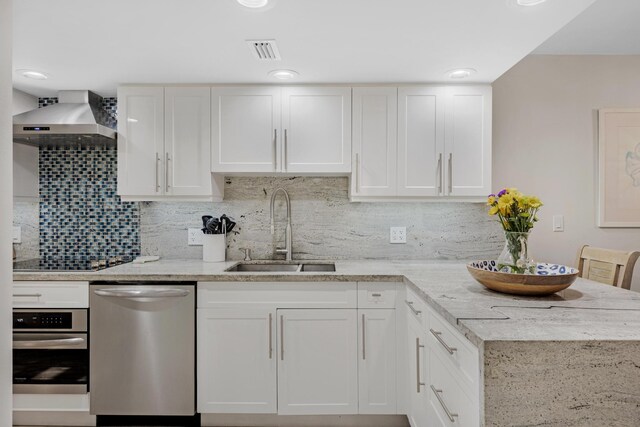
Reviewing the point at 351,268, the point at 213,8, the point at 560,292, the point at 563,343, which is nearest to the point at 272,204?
the point at 351,268

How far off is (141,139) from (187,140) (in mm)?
317

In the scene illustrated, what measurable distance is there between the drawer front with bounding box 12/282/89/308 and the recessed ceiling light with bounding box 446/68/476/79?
257 centimetres

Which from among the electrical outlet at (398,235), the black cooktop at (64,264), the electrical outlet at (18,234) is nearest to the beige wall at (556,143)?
the electrical outlet at (398,235)

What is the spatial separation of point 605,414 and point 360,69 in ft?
6.67

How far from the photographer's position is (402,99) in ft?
8.55

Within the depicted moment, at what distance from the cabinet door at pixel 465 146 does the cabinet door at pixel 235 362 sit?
153 centimetres

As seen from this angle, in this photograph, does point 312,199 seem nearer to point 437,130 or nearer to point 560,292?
point 437,130

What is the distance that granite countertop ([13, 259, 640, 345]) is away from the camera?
1130 mm

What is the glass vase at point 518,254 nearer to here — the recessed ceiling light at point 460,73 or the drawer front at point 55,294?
the recessed ceiling light at point 460,73

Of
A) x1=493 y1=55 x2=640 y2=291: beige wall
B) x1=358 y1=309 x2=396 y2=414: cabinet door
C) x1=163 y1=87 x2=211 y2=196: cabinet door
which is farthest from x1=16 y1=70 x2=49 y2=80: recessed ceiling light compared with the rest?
x1=493 y1=55 x2=640 y2=291: beige wall

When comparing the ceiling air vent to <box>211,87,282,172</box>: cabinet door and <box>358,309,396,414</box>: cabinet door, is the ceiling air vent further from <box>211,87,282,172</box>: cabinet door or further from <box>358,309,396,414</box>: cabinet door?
<box>358,309,396,414</box>: cabinet door

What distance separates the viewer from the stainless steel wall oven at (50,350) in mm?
2217

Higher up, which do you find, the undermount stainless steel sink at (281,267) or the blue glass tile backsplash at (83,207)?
the blue glass tile backsplash at (83,207)

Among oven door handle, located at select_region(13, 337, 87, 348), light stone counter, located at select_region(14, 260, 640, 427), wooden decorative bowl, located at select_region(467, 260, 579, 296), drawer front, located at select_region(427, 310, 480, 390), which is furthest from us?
oven door handle, located at select_region(13, 337, 87, 348)
